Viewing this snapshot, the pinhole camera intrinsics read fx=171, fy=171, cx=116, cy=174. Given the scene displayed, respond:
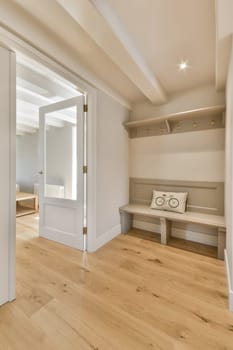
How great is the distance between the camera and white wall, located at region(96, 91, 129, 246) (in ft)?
7.75

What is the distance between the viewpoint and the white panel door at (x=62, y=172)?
7.46 feet

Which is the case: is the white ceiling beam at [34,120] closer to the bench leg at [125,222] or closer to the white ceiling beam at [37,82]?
the white ceiling beam at [37,82]

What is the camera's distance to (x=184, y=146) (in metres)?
2.65

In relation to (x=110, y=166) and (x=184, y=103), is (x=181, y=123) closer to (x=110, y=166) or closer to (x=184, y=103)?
(x=184, y=103)

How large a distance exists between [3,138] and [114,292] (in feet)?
5.22

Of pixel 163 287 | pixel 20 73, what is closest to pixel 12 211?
pixel 163 287

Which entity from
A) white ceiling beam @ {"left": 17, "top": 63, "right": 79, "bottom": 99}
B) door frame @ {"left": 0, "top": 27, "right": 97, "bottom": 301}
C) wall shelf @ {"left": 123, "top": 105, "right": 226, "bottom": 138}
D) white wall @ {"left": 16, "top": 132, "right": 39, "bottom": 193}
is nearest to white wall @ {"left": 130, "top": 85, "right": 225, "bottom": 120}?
wall shelf @ {"left": 123, "top": 105, "right": 226, "bottom": 138}

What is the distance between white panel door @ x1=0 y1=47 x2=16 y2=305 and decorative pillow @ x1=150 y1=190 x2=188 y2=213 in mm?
1965

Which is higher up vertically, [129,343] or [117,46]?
[117,46]

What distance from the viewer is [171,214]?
2.43 meters

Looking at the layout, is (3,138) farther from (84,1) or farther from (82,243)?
(82,243)

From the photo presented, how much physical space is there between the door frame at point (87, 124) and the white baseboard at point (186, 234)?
3.51ft

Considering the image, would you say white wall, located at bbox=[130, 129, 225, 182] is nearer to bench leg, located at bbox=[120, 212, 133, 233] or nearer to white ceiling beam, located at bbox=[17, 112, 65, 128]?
bench leg, located at bbox=[120, 212, 133, 233]

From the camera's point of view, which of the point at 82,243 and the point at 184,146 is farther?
the point at 184,146
